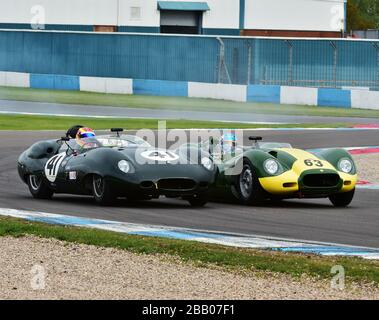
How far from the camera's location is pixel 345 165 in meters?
13.1

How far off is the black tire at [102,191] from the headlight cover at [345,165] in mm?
2675

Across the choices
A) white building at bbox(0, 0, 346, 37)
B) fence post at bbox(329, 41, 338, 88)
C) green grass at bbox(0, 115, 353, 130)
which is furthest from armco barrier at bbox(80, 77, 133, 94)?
white building at bbox(0, 0, 346, 37)

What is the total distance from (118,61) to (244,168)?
25.6 meters

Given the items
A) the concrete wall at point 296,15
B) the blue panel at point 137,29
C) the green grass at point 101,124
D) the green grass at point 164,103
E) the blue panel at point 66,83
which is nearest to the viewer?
the green grass at point 101,124

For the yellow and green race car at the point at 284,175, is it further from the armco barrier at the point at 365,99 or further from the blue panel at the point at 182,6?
the blue panel at the point at 182,6

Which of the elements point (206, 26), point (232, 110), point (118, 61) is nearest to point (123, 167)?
point (232, 110)

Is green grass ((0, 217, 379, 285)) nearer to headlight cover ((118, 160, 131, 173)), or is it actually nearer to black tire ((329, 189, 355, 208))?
headlight cover ((118, 160, 131, 173))

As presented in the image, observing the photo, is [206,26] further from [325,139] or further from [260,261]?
[260,261]

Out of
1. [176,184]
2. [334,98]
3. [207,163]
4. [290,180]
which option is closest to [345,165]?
[290,180]

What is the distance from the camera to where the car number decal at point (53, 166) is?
13570 millimetres

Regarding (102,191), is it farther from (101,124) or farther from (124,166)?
(101,124)

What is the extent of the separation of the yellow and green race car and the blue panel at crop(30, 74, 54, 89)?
24.5 meters

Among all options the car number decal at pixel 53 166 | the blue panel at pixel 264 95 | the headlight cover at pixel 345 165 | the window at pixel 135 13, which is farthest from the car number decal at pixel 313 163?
the window at pixel 135 13

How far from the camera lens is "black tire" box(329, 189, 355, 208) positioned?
13141 millimetres
